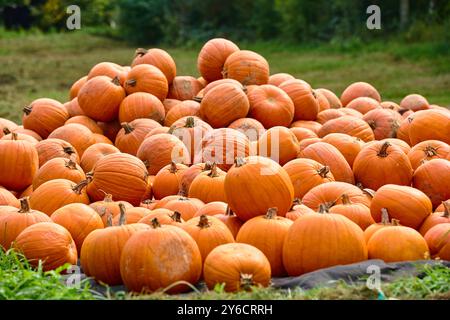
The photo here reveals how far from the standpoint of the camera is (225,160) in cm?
469

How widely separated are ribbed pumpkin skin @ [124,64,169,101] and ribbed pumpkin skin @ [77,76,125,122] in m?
0.09

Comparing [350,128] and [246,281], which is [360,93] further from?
[246,281]

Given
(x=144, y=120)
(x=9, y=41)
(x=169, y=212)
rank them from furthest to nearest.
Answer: (x=9, y=41) → (x=144, y=120) → (x=169, y=212)

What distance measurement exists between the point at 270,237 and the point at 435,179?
1.22m

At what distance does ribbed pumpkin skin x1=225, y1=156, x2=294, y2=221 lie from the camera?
3.73 m

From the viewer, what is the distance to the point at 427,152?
466cm

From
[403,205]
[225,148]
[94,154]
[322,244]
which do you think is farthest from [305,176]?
[94,154]

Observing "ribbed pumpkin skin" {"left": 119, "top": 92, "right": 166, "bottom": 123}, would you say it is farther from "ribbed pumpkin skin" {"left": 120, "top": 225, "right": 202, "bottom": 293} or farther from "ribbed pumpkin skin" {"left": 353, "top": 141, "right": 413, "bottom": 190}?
"ribbed pumpkin skin" {"left": 120, "top": 225, "right": 202, "bottom": 293}

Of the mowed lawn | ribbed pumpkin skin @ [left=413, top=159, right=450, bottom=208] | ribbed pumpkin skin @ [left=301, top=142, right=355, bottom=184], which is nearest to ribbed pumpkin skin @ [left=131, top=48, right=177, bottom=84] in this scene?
ribbed pumpkin skin @ [left=301, top=142, right=355, bottom=184]

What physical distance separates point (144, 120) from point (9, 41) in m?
14.5

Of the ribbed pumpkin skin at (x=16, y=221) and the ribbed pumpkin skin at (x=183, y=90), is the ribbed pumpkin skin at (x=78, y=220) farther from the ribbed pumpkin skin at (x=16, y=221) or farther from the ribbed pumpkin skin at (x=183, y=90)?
the ribbed pumpkin skin at (x=183, y=90)

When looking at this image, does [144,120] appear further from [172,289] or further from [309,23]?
[309,23]
